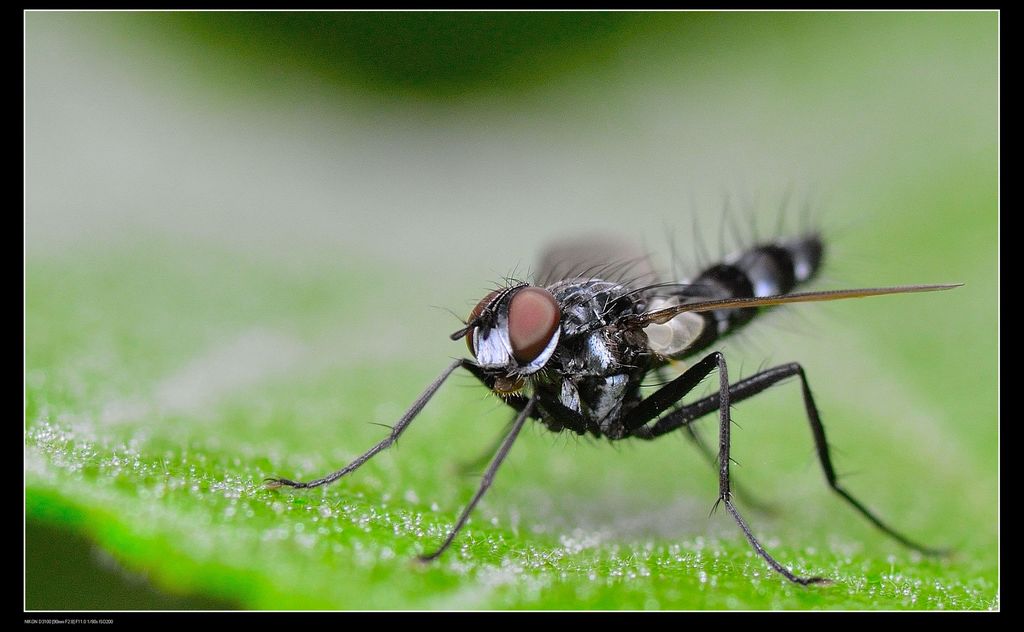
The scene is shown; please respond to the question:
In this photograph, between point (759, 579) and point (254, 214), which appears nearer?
point (759, 579)

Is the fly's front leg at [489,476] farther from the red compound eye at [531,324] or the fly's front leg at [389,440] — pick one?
the fly's front leg at [389,440]

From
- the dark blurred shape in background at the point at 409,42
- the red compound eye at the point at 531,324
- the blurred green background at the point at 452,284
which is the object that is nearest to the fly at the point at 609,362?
the red compound eye at the point at 531,324

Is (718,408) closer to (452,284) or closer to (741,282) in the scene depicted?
(741,282)

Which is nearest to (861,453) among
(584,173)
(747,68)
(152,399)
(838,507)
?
(838,507)

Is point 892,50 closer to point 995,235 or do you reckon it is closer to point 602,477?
point 995,235

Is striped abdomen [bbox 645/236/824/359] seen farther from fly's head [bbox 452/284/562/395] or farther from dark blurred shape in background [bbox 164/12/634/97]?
dark blurred shape in background [bbox 164/12/634/97]

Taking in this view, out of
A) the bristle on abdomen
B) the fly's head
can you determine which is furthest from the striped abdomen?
the fly's head

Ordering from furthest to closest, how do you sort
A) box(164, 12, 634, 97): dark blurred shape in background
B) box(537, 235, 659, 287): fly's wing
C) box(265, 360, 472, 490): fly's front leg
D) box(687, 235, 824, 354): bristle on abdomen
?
box(164, 12, 634, 97): dark blurred shape in background < box(537, 235, 659, 287): fly's wing < box(687, 235, 824, 354): bristle on abdomen < box(265, 360, 472, 490): fly's front leg
